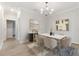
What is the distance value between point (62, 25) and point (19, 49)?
896 mm

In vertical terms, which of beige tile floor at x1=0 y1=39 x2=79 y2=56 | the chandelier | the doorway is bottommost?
beige tile floor at x1=0 y1=39 x2=79 y2=56

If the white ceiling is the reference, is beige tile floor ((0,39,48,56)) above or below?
below

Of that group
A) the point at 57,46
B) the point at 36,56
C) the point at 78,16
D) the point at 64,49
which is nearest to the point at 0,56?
the point at 36,56

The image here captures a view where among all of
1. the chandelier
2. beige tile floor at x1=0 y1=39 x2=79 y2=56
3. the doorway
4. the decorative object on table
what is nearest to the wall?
the doorway

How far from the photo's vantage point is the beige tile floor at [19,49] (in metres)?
1.84

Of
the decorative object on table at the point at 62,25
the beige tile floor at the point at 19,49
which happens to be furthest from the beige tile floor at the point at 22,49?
the decorative object on table at the point at 62,25

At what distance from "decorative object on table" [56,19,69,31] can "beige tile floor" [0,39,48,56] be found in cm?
49

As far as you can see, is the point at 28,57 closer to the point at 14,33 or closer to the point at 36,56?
the point at 36,56

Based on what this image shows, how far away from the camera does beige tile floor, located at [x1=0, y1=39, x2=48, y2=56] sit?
1.84 metres

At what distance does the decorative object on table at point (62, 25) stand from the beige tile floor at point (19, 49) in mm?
489

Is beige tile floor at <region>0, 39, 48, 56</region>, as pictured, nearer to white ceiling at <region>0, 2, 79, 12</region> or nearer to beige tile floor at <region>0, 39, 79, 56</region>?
beige tile floor at <region>0, 39, 79, 56</region>

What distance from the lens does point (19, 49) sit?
1853 mm

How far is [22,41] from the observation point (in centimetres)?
188

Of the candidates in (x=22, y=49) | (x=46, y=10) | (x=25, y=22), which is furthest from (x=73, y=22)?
(x=22, y=49)
